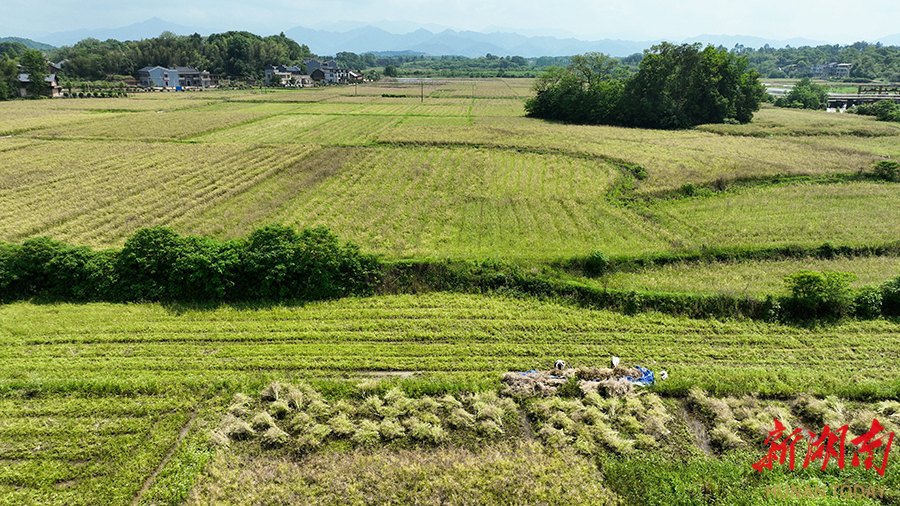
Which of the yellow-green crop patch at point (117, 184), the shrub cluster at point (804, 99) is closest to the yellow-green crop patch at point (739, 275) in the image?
the yellow-green crop patch at point (117, 184)

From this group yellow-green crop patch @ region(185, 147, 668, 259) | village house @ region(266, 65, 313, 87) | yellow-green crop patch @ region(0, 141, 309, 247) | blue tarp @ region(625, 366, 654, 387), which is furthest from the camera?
village house @ region(266, 65, 313, 87)

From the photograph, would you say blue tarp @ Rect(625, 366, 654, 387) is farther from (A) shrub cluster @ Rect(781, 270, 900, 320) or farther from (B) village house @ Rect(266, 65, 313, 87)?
(B) village house @ Rect(266, 65, 313, 87)

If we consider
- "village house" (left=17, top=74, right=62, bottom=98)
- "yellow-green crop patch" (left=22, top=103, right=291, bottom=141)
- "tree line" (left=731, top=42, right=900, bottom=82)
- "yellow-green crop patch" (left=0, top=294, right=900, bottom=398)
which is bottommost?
"yellow-green crop patch" (left=0, top=294, right=900, bottom=398)

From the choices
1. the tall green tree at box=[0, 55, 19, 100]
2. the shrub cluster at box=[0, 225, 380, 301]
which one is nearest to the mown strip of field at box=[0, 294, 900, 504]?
the shrub cluster at box=[0, 225, 380, 301]

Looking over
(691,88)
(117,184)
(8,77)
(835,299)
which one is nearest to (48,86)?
(8,77)

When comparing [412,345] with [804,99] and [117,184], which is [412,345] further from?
[804,99]

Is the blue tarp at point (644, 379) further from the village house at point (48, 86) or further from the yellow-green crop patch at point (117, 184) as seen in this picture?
the village house at point (48, 86)
